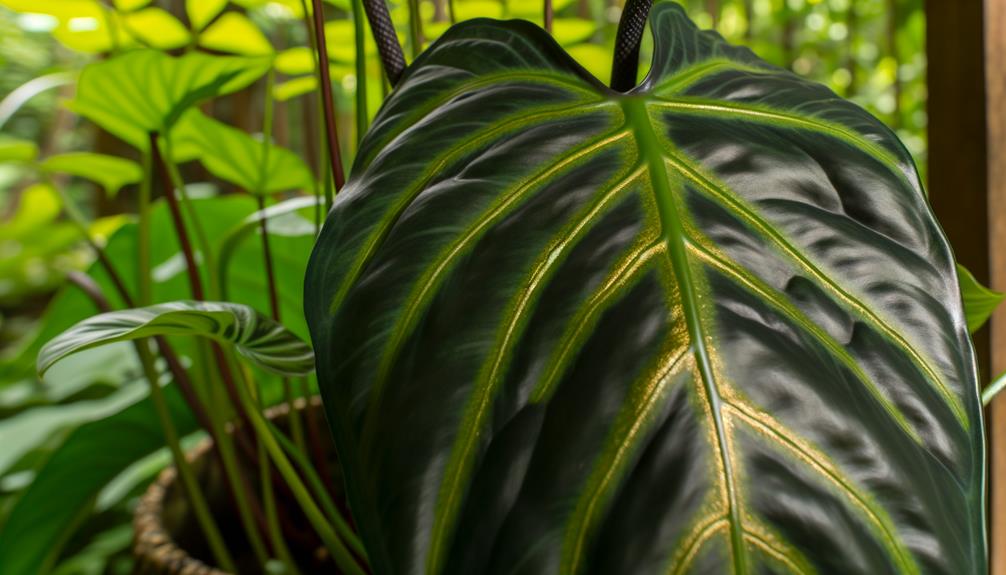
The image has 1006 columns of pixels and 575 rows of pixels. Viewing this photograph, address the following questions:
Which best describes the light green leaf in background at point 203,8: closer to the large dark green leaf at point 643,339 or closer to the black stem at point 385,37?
the black stem at point 385,37

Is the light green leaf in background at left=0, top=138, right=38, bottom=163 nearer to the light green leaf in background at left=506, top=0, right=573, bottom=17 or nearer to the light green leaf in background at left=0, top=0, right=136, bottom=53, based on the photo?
the light green leaf in background at left=0, top=0, right=136, bottom=53

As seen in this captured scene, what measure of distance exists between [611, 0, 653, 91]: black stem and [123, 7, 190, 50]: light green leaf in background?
0.50 m

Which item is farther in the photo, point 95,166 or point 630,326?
point 95,166

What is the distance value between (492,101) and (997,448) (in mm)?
703

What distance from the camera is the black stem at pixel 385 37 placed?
43cm

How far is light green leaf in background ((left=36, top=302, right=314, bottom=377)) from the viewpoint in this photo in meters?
0.32

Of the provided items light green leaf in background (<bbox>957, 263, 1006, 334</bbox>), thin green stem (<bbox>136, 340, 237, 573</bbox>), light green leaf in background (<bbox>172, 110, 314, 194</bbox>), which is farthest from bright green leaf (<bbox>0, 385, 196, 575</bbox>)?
light green leaf in background (<bbox>957, 263, 1006, 334</bbox>)

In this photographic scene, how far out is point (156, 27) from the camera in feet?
2.51

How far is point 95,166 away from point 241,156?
17cm

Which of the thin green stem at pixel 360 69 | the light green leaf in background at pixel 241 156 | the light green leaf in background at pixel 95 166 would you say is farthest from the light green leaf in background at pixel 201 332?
the light green leaf in background at pixel 95 166

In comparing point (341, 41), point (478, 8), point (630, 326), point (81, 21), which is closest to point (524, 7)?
point (478, 8)

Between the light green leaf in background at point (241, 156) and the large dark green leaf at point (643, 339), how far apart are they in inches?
12.9

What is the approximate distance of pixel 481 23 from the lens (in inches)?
14.4

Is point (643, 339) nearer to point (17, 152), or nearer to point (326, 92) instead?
point (326, 92)
